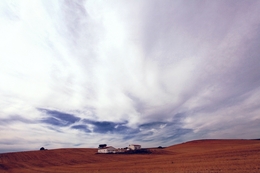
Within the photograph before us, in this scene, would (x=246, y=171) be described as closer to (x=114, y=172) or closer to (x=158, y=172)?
(x=158, y=172)

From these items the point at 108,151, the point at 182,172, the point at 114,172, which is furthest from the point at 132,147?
the point at 182,172

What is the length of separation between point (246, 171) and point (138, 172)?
505 inches

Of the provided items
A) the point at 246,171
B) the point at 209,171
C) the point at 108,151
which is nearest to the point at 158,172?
the point at 209,171

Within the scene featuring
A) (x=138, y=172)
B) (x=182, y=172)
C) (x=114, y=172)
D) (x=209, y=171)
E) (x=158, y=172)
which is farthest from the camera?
(x=114, y=172)

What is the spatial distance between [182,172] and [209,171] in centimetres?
301

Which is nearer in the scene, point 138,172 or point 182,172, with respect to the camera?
point 182,172

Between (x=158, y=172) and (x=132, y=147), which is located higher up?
(x=132, y=147)

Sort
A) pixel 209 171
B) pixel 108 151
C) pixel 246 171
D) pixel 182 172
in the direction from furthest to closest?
pixel 108 151 < pixel 182 172 < pixel 209 171 < pixel 246 171

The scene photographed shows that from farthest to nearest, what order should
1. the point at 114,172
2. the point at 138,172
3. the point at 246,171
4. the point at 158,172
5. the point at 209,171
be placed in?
the point at 114,172 < the point at 138,172 < the point at 158,172 < the point at 209,171 < the point at 246,171

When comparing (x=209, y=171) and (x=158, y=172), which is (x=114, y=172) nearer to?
(x=158, y=172)

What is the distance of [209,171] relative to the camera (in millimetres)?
18953

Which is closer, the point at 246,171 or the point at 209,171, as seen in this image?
the point at 246,171

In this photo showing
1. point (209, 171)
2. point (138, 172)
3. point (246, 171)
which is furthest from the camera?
point (138, 172)

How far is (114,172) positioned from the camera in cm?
2639
